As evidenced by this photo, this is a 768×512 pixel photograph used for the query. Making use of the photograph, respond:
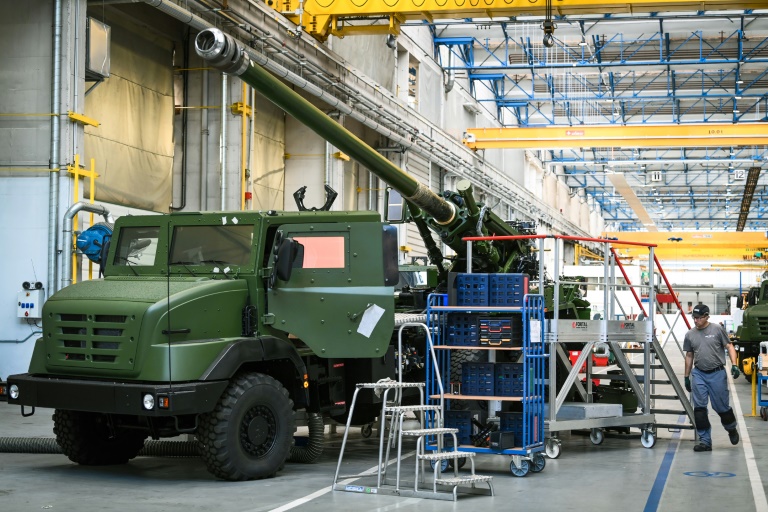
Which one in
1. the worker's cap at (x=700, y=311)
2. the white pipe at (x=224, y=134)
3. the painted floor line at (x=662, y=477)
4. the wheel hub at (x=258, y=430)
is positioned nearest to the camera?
the painted floor line at (x=662, y=477)

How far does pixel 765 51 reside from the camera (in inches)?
1371

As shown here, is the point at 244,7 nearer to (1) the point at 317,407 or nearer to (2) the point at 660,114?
(1) the point at 317,407

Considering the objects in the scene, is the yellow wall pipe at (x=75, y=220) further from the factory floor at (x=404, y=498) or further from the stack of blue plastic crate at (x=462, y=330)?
the stack of blue plastic crate at (x=462, y=330)

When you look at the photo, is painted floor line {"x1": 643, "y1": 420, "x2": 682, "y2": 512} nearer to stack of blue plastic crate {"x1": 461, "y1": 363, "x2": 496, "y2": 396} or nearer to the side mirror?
stack of blue plastic crate {"x1": 461, "y1": 363, "x2": 496, "y2": 396}

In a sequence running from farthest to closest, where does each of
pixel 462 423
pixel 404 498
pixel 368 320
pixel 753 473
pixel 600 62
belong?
1. pixel 600 62
2. pixel 462 423
3. pixel 753 473
4. pixel 368 320
5. pixel 404 498

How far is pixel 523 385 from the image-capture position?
1064cm

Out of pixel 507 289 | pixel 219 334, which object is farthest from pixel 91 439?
pixel 507 289

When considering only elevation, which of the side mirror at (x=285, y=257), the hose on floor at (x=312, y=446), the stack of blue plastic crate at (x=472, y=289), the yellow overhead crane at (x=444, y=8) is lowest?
the hose on floor at (x=312, y=446)

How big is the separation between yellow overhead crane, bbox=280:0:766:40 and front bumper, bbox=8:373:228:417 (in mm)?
12967

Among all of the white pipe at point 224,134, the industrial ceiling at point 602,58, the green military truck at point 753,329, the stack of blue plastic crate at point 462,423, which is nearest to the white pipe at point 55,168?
the white pipe at point 224,134

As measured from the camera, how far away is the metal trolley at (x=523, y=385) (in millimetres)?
10422

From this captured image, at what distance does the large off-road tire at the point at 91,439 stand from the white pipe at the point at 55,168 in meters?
5.40

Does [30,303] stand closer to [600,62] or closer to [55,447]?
[55,447]

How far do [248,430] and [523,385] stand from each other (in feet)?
9.35
